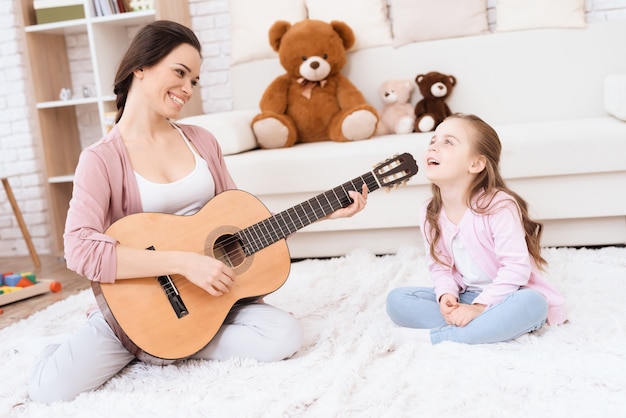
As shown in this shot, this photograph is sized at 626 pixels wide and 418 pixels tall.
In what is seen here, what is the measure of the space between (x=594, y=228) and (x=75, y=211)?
1.65m

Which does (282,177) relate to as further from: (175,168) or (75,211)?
(75,211)

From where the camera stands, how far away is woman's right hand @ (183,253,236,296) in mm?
1321

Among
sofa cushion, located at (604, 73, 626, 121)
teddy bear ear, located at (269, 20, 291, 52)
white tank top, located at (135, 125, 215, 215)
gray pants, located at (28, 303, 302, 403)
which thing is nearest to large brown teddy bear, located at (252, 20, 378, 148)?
teddy bear ear, located at (269, 20, 291, 52)

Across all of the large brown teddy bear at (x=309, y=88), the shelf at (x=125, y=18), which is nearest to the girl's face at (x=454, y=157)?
the large brown teddy bear at (x=309, y=88)

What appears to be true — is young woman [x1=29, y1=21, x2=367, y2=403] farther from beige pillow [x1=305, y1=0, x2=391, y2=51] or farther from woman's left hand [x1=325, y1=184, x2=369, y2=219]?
beige pillow [x1=305, y1=0, x2=391, y2=51]

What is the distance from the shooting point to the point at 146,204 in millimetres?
1452

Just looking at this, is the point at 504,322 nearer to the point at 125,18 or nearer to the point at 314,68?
the point at 314,68

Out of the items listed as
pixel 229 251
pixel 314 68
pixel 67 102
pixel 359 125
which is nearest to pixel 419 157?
pixel 359 125

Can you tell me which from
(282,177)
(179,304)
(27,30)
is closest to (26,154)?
(27,30)

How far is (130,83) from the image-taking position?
1.53m

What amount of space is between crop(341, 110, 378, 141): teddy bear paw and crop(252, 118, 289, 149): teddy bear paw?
0.24 metres

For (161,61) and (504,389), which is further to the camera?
(161,61)

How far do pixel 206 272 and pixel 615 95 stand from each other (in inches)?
64.6

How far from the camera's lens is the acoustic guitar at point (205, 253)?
4.35 ft
